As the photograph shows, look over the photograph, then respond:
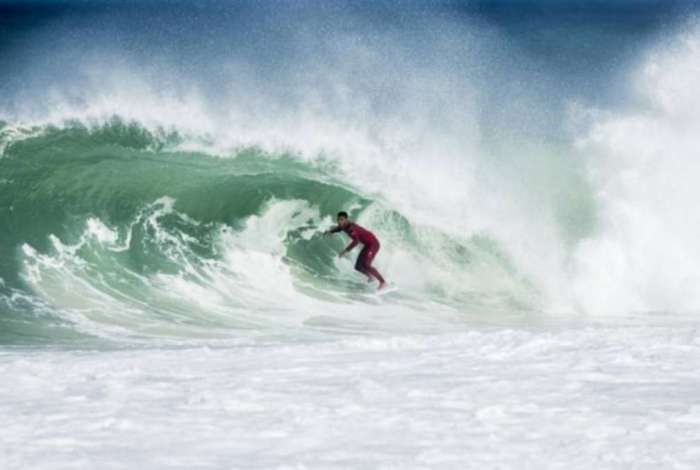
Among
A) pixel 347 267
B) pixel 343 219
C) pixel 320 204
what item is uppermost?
pixel 320 204

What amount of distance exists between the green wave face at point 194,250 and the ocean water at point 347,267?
43 millimetres

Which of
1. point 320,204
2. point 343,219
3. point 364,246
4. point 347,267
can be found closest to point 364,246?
point 364,246

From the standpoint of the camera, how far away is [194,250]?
12.8m

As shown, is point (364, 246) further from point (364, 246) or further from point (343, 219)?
point (343, 219)

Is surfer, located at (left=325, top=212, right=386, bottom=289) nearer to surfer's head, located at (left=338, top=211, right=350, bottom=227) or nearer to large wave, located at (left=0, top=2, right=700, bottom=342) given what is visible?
surfer's head, located at (left=338, top=211, right=350, bottom=227)

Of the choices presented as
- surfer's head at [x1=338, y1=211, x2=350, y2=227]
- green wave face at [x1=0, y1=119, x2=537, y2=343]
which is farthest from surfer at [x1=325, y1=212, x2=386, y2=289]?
green wave face at [x1=0, y1=119, x2=537, y2=343]

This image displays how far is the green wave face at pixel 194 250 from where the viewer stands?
10.2 m

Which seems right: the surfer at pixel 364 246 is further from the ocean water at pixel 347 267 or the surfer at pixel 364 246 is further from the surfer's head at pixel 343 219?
the ocean water at pixel 347 267

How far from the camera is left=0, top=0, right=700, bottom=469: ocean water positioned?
5254 mm

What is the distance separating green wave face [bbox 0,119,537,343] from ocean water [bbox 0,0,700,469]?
0.14 ft

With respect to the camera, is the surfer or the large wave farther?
the surfer

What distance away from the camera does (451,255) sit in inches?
523

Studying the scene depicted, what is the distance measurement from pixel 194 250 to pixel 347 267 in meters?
1.79

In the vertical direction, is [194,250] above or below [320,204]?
below
